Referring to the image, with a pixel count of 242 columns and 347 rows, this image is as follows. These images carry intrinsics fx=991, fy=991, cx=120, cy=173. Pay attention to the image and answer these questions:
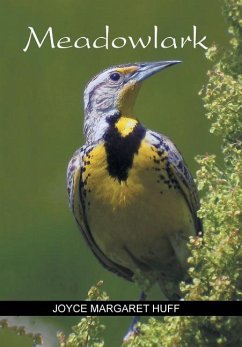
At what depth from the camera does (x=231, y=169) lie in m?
2.44

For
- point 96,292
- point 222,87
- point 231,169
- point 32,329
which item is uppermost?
point 222,87

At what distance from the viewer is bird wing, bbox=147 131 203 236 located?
8.91 feet

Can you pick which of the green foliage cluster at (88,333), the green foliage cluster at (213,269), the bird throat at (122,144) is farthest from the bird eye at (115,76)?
the green foliage cluster at (88,333)

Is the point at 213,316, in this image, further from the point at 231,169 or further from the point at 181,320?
the point at 231,169

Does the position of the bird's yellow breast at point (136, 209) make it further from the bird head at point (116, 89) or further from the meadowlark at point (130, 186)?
the bird head at point (116, 89)

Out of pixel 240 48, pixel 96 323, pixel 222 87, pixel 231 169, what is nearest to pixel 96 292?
pixel 96 323

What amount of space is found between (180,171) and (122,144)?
0.19 m

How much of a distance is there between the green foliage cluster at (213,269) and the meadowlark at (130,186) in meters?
0.31

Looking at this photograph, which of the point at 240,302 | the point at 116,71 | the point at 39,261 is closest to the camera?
the point at 240,302

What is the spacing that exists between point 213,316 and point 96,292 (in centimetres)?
27

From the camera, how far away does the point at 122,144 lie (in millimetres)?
2678

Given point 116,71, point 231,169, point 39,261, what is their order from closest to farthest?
1. point 231,169
2. point 116,71
3. point 39,261

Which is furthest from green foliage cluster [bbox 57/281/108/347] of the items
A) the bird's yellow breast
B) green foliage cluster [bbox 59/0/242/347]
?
the bird's yellow breast

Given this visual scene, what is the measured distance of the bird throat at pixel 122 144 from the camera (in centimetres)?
266
